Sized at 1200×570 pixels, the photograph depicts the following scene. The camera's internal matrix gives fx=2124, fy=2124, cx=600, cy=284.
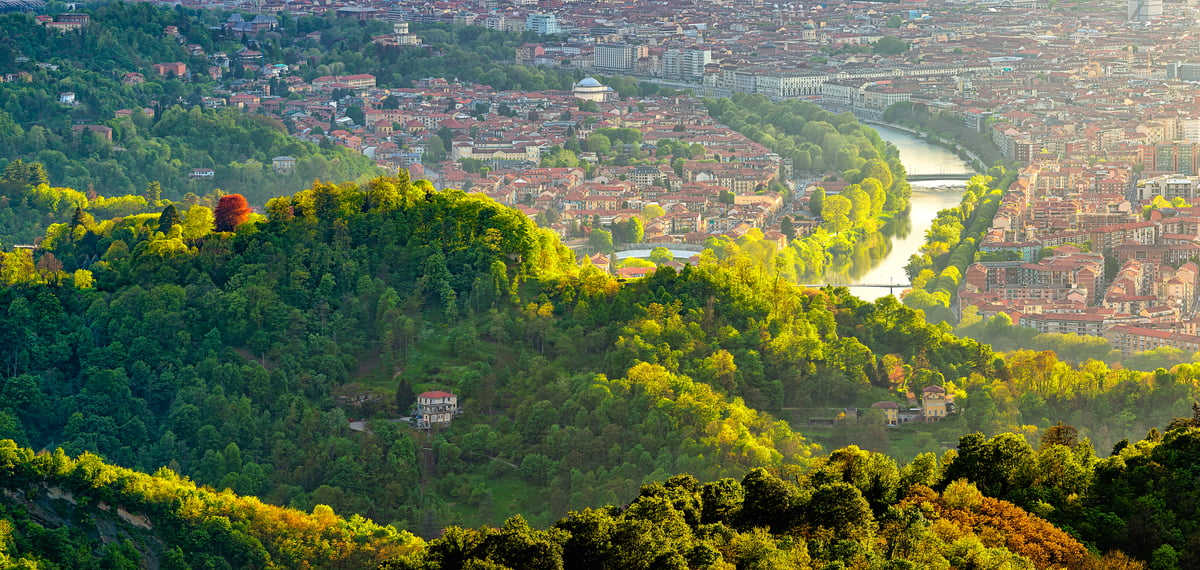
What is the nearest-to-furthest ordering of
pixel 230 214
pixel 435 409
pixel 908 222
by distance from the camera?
pixel 435 409 < pixel 230 214 < pixel 908 222

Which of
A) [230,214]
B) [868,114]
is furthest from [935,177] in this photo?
[230,214]

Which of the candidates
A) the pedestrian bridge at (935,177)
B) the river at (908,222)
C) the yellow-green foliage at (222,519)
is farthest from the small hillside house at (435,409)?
the pedestrian bridge at (935,177)

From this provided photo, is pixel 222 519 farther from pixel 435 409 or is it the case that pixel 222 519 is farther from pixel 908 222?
pixel 908 222

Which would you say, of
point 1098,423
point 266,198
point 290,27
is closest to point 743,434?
point 1098,423

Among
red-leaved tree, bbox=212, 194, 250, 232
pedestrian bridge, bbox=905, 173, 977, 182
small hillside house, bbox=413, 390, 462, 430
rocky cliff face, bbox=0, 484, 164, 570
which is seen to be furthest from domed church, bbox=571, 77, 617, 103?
rocky cliff face, bbox=0, 484, 164, 570

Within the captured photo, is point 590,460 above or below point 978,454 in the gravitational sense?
below

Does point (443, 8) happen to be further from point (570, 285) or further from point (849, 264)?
point (570, 285)

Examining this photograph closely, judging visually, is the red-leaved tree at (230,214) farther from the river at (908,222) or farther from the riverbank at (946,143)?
the riverbank at (946,143)
